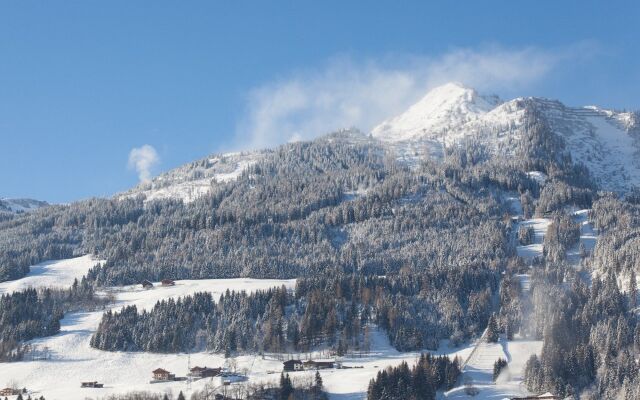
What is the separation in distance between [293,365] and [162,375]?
2489 cm

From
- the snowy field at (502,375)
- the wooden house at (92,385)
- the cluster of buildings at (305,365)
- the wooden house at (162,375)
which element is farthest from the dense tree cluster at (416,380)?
the wooden house at (92,385)

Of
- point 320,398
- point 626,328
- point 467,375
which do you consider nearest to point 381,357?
point 467,375

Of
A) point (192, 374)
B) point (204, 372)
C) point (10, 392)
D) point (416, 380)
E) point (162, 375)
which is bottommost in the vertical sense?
point (10, 392)

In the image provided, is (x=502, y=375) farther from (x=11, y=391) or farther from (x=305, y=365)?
(x=11, y=391)

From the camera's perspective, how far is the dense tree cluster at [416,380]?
163 m

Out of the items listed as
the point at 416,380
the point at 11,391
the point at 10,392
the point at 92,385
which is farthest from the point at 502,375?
the point at 10,392

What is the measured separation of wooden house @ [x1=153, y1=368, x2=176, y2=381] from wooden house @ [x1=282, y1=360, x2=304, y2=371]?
21413mm

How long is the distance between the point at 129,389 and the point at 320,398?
123ft

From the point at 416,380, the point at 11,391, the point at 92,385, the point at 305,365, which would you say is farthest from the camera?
the point at 305,365

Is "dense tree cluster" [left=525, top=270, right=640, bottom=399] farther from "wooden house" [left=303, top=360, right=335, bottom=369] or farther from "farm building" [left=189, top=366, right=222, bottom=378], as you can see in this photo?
"farm building" [left=189, top=366, right=222, bottom=378]

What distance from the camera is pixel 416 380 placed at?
16738cm

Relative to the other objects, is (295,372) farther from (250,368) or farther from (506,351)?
(506,351)

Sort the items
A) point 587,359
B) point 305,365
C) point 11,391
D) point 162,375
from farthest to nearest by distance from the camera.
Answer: point 162,375
point 305,365
point 11,391
point 587,359

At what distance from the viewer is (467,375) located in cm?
18038
